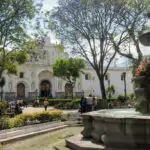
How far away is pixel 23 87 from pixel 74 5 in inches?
1341

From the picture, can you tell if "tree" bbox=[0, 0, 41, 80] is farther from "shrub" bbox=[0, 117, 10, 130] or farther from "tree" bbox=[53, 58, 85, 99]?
"tree" bbox=[53, 58, 85, 99]

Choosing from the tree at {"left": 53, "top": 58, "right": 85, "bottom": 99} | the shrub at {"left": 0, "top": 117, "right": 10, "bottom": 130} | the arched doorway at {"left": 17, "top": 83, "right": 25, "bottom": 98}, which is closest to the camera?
the shrub at {"left": 0, "top": 117, "right": 10, "bottom": 130}

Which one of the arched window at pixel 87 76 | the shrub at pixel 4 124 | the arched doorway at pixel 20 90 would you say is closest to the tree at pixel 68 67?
the arched doorway at pixel 20 90

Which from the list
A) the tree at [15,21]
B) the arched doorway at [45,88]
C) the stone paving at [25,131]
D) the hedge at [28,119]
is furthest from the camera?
the arched doorway at [45,88]

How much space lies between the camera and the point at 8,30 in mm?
15398

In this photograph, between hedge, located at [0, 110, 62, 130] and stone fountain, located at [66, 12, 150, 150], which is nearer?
stone fountain, located at [66, 12, 150, 150]

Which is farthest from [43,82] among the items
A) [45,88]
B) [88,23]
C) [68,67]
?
[88,23]

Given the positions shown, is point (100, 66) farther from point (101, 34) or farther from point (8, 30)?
point (8, 30)

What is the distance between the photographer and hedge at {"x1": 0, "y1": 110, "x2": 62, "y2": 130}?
30.4 ft

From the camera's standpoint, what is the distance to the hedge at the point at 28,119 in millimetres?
9258

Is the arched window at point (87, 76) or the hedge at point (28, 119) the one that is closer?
the hedge at point (28, 119)

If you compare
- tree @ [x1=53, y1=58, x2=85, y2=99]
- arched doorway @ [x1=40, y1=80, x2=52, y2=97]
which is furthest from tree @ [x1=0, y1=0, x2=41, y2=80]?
arched doorway @ [x1=40, y1=80, x2=52, y2=97]

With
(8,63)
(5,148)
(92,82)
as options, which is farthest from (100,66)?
(92,82)

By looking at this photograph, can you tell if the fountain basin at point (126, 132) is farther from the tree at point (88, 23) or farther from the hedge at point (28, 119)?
the tree at point (88, 23)
